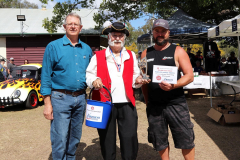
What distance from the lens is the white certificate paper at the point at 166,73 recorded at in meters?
2.38

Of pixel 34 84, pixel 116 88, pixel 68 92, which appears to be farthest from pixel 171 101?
pixel 34 84

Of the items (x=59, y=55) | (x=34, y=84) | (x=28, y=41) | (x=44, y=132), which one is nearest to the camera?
(x=59, y=55)

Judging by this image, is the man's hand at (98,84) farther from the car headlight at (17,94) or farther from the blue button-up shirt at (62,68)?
the car headlight at (17,94)

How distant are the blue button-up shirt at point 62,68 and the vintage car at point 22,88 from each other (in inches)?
236

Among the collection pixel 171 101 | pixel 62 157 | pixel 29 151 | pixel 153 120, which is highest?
pixel 171 101

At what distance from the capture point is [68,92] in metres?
2.62

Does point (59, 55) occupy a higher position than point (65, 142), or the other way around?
point (59, 55)

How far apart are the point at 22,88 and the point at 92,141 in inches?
185

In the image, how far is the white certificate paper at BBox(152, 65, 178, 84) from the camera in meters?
2.38

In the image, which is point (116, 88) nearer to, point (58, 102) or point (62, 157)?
point (58, 102)

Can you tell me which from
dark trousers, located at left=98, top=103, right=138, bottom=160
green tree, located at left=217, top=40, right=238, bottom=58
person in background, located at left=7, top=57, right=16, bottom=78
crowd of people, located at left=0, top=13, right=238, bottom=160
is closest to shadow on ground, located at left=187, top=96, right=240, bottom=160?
crowd of people, located at left=0, top=13, right=238, bottom=160

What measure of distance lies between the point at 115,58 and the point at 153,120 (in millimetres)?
892

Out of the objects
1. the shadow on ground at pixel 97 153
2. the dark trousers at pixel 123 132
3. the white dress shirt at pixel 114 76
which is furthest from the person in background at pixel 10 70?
the dark trousers at pixel 123 132

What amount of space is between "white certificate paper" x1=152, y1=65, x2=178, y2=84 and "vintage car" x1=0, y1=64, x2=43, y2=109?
6.77 m
